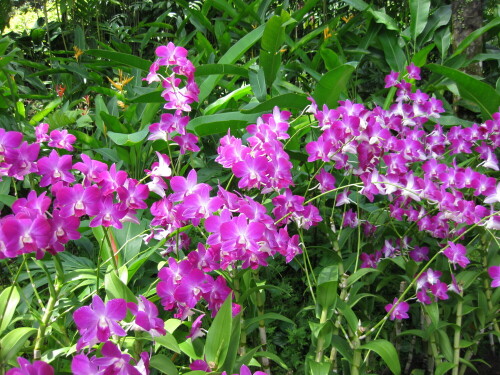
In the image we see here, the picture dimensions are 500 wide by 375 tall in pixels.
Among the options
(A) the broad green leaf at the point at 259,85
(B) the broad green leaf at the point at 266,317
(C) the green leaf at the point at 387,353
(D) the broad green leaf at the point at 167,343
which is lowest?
(C) the green leaf at the point at 387,353

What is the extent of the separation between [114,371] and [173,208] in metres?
0.36

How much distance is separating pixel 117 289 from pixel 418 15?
2.23 meters

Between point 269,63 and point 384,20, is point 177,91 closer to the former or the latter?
point 269,63

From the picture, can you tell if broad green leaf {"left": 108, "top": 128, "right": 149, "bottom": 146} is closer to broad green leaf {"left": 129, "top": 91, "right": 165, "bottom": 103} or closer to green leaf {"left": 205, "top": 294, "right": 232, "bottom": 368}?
broad green leaf {"left": 129, "top": 91, "right": 165, "bottom": 103}

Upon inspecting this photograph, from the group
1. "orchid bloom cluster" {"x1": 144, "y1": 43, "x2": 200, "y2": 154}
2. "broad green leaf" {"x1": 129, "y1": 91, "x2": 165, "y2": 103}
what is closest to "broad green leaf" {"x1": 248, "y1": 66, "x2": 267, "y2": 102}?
"broad green leaf" {"x1": 129, "y1": 91, "x2": 165, "y2": 103}

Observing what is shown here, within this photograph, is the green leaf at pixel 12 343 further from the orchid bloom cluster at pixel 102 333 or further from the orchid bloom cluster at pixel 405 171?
the orchid bloom cluster at pixel 405 171

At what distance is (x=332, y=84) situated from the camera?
1.67 metres

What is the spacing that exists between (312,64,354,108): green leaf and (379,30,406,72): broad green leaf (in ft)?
3.23

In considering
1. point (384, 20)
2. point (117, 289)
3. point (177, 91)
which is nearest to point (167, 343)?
point (117, 289)

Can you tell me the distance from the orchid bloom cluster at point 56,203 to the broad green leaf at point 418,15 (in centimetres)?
213

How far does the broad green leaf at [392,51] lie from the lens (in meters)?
2.56

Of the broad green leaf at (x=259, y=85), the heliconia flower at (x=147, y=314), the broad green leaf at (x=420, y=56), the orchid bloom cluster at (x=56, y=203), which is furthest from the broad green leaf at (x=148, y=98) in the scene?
the broad green leaf at (x=420, y=56)

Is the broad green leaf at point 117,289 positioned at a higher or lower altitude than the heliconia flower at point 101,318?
lower

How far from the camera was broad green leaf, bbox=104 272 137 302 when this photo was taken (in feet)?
3.05
